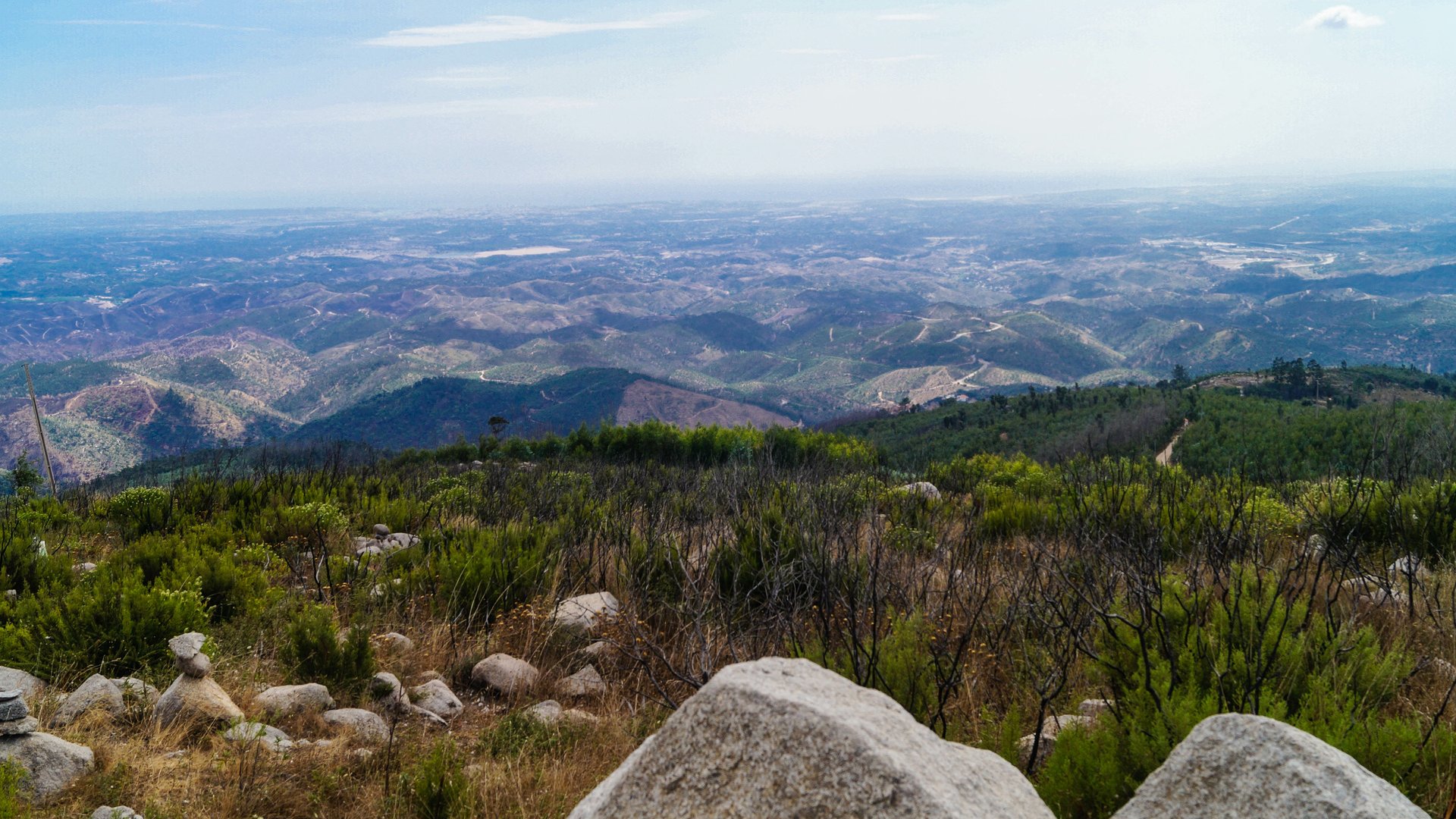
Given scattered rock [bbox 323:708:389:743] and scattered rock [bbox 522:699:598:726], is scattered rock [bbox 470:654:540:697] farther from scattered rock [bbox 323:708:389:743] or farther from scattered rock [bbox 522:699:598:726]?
scattered rock [bbox 323:708:389:743]

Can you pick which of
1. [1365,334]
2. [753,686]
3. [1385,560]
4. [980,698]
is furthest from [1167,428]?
[1365,334]

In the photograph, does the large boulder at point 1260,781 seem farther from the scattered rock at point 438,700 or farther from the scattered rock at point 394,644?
the scattered rock at point 394,644

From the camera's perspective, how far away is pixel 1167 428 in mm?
33938

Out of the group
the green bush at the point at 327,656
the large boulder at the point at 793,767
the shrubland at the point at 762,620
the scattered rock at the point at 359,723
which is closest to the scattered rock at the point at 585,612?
the shrubland at the point at 762,620

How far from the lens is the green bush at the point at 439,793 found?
118 inches

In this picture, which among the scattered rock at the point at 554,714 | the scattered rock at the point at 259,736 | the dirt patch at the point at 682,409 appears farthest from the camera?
the dirt patch at the point at 682,409

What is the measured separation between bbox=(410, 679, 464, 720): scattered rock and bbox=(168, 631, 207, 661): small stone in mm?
1136

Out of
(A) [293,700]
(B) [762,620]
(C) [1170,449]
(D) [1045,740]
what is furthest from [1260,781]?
(C) [1170,449]

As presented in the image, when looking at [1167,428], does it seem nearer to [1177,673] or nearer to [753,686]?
[1177,673]

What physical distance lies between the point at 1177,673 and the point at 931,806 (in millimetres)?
2170

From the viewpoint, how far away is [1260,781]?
5.85 ft

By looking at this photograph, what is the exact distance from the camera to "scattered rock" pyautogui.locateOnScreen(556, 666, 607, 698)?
460cm

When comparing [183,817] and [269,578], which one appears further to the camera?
[269,578]

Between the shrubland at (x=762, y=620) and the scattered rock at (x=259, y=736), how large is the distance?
79 millimetres
